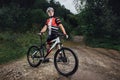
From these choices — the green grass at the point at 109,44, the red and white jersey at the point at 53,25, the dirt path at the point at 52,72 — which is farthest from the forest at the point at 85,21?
the red and white jersey at the point at 53,25

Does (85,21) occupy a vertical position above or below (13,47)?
above

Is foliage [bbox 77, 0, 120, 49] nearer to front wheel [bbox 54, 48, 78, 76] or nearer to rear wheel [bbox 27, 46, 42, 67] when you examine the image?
rear wheel [bbox 27, 46, 42, 67]

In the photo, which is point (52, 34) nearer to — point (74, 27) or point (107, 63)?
point (107, 63)

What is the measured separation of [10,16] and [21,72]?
67.2 feet

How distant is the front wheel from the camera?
8.53 m

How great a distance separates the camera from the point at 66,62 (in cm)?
884

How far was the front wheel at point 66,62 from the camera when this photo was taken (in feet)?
28.0

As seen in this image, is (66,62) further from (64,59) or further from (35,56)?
(35,56)

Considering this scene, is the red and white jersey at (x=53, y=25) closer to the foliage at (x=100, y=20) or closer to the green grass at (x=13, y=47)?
the green grass at (x=13, y=47)

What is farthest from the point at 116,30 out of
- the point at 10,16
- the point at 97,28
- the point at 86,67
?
the point at 86,67

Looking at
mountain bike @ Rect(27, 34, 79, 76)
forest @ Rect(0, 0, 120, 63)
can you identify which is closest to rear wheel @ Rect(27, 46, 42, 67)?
mountain bike @ Rect(27, 34, 79, 76)

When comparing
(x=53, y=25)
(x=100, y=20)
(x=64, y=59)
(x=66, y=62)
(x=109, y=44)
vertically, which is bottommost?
(x=109, y=44)

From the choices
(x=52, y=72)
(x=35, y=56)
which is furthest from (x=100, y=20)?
(x=52, y=72)

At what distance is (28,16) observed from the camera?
32.6 meters
